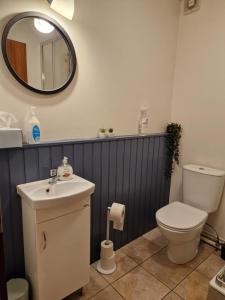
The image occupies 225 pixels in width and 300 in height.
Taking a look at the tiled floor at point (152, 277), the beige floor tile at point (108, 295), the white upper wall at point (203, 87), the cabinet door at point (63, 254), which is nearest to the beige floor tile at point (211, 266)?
the tiled floor at point (152, 277)

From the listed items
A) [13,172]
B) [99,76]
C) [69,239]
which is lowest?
[69,239]

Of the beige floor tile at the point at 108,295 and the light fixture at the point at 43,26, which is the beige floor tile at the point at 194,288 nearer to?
the beige floor tile at the point at 108,295

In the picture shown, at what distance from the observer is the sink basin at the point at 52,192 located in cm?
112

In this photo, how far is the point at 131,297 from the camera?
4.99 ft

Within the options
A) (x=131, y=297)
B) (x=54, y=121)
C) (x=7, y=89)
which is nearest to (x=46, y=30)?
(x=7, y=89)

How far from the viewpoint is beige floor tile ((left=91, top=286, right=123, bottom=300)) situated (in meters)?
1.51

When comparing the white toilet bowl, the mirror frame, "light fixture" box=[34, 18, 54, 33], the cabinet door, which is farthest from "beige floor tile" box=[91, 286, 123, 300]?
"light fixture" box=[34, 18, 54, 33]

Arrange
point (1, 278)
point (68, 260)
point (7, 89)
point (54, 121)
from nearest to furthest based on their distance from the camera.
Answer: point (1, 278) → point (7, 89) → point (68, 260) → point (54, 121)

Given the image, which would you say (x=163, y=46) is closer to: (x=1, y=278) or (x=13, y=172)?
(x=13, y=172)

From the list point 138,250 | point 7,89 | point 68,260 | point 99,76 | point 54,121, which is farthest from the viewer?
point 138,250

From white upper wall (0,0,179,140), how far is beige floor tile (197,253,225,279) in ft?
4.58

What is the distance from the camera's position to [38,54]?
4.42ft

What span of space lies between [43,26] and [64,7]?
0.61 ft

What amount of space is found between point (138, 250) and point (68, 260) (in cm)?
94
